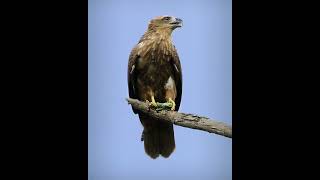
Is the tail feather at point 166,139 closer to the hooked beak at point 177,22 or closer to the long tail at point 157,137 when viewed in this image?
the long tail at point 157,137

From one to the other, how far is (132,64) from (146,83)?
0.18 m

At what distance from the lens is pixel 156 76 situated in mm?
3520

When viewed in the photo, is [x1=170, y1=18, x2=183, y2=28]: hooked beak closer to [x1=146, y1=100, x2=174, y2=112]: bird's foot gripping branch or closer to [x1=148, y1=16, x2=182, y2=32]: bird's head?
[x1=148, y1=16, x2=182, y2=32]: bird's head

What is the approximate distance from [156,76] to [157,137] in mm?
421

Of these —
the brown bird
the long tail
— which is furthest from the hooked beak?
the long tail

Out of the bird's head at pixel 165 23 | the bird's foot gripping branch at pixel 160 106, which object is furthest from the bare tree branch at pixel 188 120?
the bird's head at pixel 165 23

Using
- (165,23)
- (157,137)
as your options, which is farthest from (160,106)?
(165,23)

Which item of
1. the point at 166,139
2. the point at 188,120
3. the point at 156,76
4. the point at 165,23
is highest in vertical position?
the point at 165,23

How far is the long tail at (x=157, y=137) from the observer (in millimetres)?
3387

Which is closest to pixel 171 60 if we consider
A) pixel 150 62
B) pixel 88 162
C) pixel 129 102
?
pixel 150 62

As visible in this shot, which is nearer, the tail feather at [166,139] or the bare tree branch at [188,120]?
the bare tree branch at [188,120]

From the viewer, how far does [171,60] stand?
3449mm

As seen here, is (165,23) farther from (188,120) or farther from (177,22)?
(188,120)

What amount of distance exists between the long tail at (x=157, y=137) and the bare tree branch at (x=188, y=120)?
0.05m
